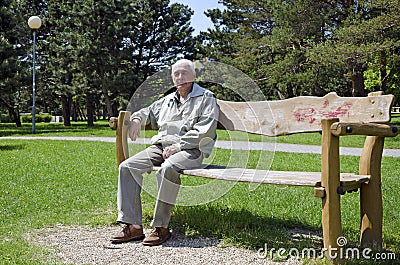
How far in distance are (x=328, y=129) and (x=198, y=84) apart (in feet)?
4.81

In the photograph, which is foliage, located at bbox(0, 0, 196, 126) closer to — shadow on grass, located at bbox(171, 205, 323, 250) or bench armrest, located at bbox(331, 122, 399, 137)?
shadow on grass, located at bbox(171, 205, 323, 250)

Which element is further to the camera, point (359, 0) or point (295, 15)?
point (295, 15)

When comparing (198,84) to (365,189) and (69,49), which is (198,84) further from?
(69,49)

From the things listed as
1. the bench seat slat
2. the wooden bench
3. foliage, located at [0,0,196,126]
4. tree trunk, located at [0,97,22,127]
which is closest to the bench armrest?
the wooden bench

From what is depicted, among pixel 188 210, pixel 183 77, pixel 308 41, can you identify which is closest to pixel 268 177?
pixel 183 77

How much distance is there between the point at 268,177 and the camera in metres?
3.48

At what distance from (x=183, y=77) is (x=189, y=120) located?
37 cm

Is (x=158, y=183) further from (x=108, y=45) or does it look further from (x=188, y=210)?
(x=108, y=45)

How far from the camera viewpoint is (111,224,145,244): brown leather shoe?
12.7ft

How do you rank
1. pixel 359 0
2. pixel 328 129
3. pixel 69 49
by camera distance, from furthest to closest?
pixel 69 49, pixel 359 0, pixel 328 129

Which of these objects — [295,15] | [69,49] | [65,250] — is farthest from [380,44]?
[69,49]

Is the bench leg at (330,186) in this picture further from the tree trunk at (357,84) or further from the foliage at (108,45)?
the foliage at (108,45)

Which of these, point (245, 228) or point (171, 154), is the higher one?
point (171, 154)

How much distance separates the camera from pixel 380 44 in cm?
1556
